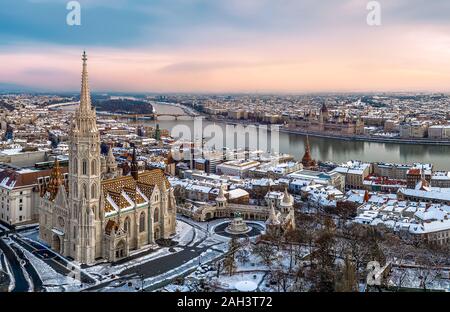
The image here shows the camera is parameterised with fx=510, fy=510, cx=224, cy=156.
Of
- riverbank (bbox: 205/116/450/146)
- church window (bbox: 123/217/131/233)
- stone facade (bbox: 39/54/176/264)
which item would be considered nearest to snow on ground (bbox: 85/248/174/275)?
stone facade (bbox: 39/54/176/264)

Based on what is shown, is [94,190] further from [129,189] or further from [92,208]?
[129,189]

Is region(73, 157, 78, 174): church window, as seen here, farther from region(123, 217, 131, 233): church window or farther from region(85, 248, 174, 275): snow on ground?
region(85, 248, 174, 275): snow on ground

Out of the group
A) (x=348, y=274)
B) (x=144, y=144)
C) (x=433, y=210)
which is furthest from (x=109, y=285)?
(x=144, y=144)

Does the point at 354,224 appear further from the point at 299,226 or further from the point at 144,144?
the point at 144,144

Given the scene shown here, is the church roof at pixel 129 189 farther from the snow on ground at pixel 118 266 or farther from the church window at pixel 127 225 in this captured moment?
the snow on ground at pixel 118 266

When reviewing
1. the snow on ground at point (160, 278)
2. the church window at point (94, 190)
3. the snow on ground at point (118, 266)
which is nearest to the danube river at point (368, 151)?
the snow on ground at point (160, 278)
